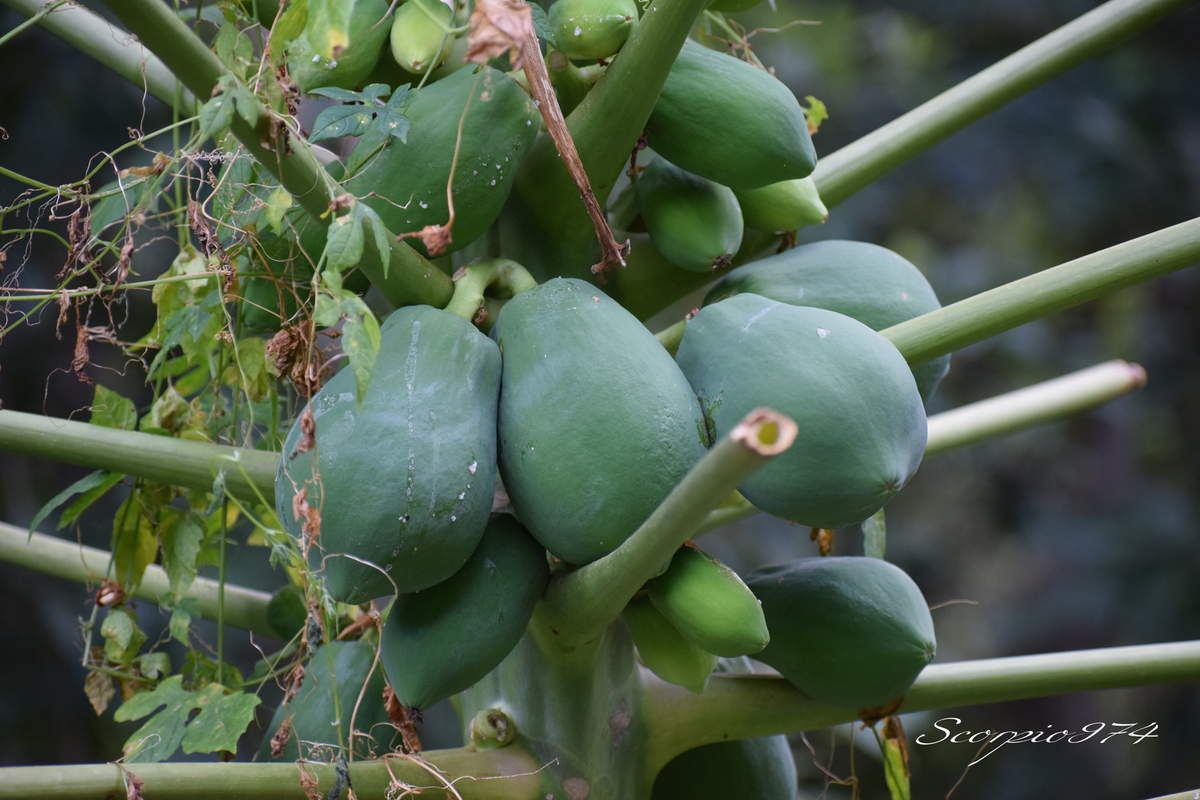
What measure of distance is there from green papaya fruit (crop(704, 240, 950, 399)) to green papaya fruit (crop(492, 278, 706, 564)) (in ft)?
0.69

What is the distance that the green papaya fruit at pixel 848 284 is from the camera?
113 cm

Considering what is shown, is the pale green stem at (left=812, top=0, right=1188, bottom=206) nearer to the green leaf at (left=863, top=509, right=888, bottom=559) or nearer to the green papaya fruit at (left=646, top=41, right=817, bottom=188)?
the green papaya fruit at (left=646, top=41, right=817, bottom=188)

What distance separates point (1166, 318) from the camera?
12.6ft

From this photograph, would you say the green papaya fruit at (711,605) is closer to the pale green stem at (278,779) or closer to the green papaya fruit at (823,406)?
the green papaya fruit at (823,406)

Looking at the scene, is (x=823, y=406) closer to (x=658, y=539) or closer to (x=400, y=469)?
(x=658, y=539)

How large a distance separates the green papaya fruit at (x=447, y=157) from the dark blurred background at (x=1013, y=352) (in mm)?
1852

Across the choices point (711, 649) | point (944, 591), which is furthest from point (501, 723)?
point (944, 591)

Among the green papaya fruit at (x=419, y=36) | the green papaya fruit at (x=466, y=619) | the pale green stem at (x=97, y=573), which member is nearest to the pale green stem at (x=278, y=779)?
the green papaya fruit at (x=466, y=619)

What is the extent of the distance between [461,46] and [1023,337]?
302cm

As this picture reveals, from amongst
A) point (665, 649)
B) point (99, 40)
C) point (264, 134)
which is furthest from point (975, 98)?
point (99, 40)

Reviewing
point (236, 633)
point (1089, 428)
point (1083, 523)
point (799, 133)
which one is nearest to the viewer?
point (799, 133)

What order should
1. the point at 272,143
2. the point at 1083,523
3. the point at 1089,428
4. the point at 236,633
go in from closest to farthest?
the point at 272,143 → the point at 236,633 → the point at 1083,523 → the point at 1089,428

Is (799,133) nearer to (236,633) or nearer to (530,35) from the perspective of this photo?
(530,35)

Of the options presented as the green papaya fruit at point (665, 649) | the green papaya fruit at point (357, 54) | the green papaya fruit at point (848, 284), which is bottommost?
the green papaya fruit at point (665, 649)
